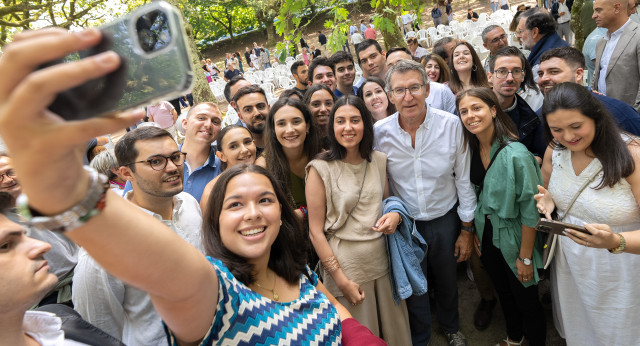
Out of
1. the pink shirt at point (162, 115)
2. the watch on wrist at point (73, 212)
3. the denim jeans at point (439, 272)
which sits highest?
the watch on wrist at point (73, 212)

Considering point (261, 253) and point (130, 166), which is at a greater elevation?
point (130, 166)

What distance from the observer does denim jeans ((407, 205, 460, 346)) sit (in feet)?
9.85

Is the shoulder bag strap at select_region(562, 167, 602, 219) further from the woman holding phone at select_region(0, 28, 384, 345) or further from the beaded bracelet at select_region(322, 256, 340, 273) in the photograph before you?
the woman holding phone at select_region(0, 28, 384, 345)

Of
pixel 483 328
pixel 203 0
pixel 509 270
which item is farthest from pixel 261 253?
pixel 203 0

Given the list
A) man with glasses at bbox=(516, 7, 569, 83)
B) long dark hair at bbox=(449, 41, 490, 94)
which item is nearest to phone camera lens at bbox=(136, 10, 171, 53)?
long dark hair at bbox=(449, 41, 490, 94)

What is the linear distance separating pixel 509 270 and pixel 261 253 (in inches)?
85.8

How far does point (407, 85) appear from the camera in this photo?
2.87 m

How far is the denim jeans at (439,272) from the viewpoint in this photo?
300cm

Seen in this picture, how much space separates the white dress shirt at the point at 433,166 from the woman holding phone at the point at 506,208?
0.29 ft

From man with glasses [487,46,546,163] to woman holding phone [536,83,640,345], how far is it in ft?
1.91

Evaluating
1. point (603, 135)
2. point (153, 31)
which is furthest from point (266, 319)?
point (603, 135)

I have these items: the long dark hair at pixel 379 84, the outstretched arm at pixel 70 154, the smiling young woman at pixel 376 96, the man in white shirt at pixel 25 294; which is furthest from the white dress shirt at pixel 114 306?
the long dark hair at pixel 379 84

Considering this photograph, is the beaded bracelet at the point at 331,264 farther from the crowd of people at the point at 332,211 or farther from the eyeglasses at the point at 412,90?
the eyeglasses at the point at 412,90

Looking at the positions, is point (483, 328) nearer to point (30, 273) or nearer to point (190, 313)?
point (190, 313)
